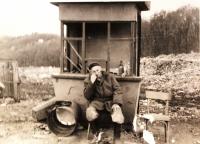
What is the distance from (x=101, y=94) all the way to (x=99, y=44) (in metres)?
1.67

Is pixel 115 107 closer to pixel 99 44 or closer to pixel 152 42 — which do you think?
pixel 99 44

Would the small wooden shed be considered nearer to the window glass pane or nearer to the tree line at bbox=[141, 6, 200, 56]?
the window glass pane

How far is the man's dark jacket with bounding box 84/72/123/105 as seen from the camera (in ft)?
23.4

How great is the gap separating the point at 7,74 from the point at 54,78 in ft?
6.36

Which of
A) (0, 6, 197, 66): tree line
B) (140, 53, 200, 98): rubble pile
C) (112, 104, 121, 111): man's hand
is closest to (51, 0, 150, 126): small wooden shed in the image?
(112, 104, 121, 111): man's hand

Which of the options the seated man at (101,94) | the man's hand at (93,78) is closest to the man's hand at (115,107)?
the seated man at (101,94)

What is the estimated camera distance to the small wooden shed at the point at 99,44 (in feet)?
25.0

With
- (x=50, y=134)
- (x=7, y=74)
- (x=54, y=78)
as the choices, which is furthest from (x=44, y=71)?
(x=50, y=134)

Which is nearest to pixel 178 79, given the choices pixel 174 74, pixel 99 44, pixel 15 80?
pixel 174 74

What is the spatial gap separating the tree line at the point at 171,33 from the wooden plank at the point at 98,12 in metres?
2.21

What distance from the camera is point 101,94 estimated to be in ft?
23.7

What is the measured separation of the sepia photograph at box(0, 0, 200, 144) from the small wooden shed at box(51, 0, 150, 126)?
18 mm

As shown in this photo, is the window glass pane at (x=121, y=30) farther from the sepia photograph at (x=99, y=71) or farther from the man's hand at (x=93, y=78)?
the man's hand at (x=93, y=78)

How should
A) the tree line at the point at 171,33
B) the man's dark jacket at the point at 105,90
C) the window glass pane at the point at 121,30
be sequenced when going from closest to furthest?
1. the man's dark jacket at the point at 105,90
2. the window glass pane at the point at 121,30
3. the tree line at the point at 171,33
